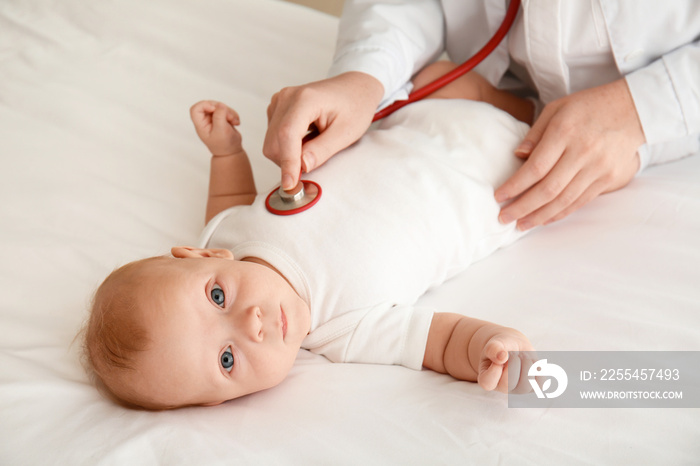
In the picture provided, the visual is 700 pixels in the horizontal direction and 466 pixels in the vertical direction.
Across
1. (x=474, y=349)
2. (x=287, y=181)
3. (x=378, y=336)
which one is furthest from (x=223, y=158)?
(x=474, y=349)

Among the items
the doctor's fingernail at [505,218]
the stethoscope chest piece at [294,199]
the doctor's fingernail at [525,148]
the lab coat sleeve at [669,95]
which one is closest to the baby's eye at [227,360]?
the stethoscope chest piece at [294,199]

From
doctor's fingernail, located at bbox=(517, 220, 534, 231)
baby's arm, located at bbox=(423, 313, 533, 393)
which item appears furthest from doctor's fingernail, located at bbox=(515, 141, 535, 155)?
baby's arm, located at bbox=(423, 313, 533, 393)

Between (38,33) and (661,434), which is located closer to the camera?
(661,434)

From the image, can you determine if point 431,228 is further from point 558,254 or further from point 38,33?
point 38,33

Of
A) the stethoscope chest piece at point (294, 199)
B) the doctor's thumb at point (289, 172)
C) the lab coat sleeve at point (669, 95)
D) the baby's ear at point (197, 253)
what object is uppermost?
the lab coat sleeve at point (669, 95)

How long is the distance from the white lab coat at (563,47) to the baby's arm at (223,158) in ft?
0.87

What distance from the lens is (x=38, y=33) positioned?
166cm

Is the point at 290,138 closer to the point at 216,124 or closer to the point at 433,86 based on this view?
the point at 216,124

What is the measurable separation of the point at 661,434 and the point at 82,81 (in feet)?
4.96

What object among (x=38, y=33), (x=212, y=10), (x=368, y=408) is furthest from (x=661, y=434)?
(x=38, y=33)

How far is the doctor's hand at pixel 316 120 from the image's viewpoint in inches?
38.7

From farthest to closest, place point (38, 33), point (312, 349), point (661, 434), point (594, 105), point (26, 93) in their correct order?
point (38, 33) → point (26, 93) → point (594, 105) → point (312, 349) → point (661, 434)

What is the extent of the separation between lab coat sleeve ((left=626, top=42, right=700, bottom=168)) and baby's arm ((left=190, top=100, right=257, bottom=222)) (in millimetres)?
770

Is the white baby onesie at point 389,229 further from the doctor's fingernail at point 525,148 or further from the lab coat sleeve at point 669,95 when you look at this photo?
the lab coat sleeve at point 669,95
